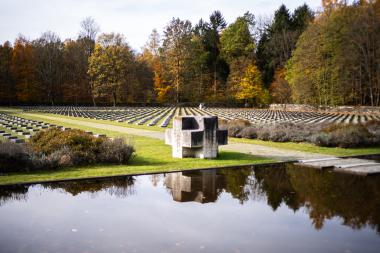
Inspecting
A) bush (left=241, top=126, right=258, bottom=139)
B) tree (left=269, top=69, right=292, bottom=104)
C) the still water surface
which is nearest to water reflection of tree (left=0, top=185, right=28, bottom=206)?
the still water surface

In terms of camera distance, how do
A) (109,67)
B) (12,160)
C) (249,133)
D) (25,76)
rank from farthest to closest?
(109,67)
(25,76)
(249,133)
(12,160)

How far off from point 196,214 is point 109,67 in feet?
191

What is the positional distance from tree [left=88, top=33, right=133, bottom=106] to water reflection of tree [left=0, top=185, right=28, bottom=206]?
53.3 meters

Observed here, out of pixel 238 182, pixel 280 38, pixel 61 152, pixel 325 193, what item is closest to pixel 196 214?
pixel 238 182

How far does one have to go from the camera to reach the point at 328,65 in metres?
46.9

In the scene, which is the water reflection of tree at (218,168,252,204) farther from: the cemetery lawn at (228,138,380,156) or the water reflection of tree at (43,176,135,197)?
the cemetery lawn at (228,138,380,156)

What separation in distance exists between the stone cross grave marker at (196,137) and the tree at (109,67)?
1979 inches

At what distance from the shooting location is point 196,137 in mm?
11273

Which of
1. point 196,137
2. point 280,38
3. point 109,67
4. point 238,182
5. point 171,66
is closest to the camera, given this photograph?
point 238,182

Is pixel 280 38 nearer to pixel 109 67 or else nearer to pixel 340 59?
pixel 340 59

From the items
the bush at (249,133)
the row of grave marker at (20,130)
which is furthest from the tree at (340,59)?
the row of grave marker at (20,130)

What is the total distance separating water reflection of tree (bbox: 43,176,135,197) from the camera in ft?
26.1

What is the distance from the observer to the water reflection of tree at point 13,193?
7.36 metres

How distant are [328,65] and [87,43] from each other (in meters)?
43.4
